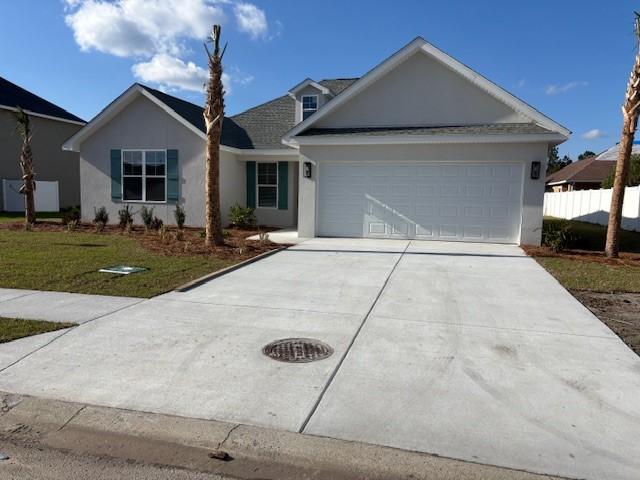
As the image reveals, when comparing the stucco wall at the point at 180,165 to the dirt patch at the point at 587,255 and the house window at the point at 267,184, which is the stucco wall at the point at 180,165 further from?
Answer: the dirt patch at the point at 587,255

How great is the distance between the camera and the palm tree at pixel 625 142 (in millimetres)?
10578

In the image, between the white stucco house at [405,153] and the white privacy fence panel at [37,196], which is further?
the white privacy fence panel at [37,196]

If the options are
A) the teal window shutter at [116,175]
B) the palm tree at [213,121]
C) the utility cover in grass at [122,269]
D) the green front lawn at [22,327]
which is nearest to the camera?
the green front lawn at [22,327]

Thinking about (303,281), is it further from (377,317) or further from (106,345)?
(106,345)

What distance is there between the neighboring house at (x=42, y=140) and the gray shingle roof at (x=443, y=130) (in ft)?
61.2

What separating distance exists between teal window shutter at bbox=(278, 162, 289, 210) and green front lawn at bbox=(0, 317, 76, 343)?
12590 mm

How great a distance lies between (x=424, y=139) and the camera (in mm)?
12945

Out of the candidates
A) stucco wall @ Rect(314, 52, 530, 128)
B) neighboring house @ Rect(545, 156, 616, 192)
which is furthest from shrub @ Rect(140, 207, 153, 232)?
neighboring house @ Rect(545, 156, 616, 192)

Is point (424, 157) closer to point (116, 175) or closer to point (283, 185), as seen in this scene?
point (283, 185)

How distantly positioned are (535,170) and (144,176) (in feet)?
44.4

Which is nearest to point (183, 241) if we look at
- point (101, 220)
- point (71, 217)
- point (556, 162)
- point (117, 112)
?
point (101, 220)

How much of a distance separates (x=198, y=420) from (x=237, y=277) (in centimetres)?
497

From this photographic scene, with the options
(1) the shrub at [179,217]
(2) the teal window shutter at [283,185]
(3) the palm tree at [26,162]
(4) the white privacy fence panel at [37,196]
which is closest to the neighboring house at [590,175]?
(2) the teal window shutter at [283,185]

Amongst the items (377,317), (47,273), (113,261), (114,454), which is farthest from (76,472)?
(113,261)
